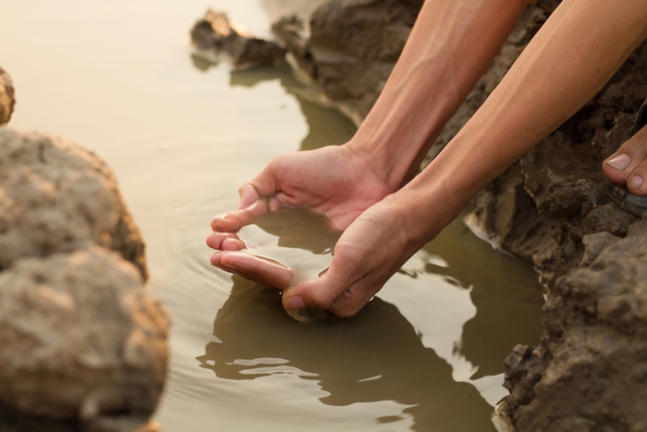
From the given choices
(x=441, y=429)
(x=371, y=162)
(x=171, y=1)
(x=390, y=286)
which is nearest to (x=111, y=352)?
(x=441, y=429)

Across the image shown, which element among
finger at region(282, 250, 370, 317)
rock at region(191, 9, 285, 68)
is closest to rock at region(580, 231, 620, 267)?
finger at region(282, 250, 370, 317)

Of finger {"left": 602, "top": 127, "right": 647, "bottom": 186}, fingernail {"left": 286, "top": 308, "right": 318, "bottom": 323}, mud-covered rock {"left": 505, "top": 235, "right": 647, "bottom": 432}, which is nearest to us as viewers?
mud-covered rock {"left": 505, "top": 235, "right": 647, "bottom": 432}

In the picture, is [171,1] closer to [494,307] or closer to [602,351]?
[494,307]

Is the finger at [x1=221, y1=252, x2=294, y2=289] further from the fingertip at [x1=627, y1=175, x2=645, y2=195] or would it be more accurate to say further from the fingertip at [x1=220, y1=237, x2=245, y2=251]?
the fingertip at [x1=627, y1=175, x2=645, y2=195]

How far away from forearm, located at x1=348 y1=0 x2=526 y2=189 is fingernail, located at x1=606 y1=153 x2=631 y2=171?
1.93 feet

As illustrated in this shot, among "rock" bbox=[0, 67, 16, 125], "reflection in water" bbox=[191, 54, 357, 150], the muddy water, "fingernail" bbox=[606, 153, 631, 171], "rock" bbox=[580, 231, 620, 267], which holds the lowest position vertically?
the muddy water

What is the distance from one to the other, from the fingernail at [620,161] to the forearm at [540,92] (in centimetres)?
20

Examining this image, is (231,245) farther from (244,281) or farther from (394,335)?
(394,335)

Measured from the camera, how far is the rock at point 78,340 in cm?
90

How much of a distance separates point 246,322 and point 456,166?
712 mm

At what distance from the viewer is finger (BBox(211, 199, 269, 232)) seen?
83.1 inches

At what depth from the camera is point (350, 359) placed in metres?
1.82

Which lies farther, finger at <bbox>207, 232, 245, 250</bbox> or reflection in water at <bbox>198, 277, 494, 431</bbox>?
finger at <bbox>207, 232, 245, 250</bbox>

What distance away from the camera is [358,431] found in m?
1.60
